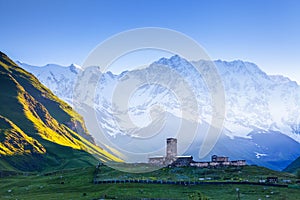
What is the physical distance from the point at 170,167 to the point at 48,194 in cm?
4946

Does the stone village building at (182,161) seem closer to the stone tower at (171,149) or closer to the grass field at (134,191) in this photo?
the stone tower at (171,149)

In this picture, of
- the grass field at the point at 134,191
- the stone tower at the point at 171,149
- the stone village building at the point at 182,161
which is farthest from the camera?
the stone tower at the point at 171,149

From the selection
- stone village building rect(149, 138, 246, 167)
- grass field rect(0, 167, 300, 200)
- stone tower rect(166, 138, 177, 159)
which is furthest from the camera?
stone tower rect(166, 138, 177, 159)

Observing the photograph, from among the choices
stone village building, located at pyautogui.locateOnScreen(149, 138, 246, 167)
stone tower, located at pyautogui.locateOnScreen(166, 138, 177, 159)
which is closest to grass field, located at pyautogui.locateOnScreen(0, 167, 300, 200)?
stone village building, located at pyautogui.locateOnScreen(149, 138, 246, 167)

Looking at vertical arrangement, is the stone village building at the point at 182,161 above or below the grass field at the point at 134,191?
above

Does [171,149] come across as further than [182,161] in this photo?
Yes

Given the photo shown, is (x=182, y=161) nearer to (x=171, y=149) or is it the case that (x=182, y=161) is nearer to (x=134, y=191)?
(x=171, y=149)

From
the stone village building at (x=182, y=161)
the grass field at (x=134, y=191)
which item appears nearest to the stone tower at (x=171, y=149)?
the stone village building at (x=182, y=161)

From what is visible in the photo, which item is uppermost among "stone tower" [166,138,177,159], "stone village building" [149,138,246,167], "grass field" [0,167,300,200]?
"stone tower" [166,138,177,159]

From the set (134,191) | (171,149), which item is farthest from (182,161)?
(134,191)

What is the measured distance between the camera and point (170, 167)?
485 feet

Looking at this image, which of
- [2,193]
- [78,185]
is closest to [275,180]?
[78,185]

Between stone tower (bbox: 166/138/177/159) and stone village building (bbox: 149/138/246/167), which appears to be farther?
stone tower (bbox: 166/138/177/159)

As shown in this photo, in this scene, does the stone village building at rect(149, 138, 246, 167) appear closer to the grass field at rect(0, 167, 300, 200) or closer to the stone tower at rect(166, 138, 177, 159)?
the stone tower at rect(166, 138, 177, 159)
